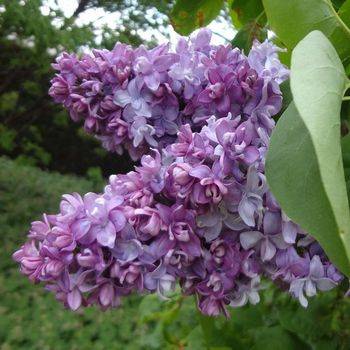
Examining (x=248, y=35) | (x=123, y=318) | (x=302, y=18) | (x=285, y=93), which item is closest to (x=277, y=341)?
(x=248, y=35)

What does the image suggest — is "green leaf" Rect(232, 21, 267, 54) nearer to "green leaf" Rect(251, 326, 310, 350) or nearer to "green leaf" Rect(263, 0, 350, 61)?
"green leaf" Rect(263, 0, 350, 61)

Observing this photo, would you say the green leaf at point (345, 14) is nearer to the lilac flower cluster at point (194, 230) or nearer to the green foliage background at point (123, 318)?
the lilac flower cluster at point (194, 230)

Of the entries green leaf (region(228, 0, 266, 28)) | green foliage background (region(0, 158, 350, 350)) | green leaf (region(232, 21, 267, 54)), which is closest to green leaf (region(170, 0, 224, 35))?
green leaf (region(228, 0, 266, 28))

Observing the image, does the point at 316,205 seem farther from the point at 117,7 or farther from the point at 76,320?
the point at 117,7

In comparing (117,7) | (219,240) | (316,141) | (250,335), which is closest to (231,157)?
(219,240)

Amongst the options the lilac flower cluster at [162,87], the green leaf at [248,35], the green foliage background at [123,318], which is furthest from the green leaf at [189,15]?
the green foliage background at [123,318]
